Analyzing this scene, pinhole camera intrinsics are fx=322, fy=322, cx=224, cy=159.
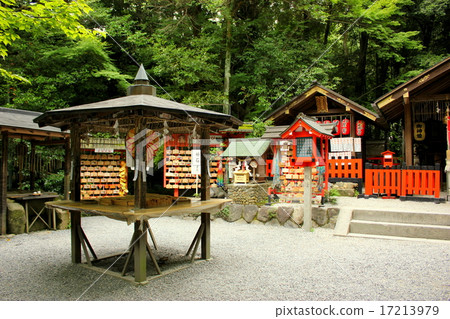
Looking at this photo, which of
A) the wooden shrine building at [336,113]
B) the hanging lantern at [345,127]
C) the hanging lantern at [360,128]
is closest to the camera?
the wooden shrine building at [336,113]

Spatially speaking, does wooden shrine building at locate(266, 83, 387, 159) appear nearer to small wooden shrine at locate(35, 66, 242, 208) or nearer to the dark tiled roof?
small wooden shrine at locate(35, 66, 242, 208)

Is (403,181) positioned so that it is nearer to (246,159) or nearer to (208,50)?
(246,159)

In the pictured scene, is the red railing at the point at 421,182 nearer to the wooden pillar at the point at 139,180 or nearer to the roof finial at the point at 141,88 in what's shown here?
the roof finial at the point at 141,88

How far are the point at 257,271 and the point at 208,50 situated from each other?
12.8 m

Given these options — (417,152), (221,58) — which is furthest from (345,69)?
(221,58)

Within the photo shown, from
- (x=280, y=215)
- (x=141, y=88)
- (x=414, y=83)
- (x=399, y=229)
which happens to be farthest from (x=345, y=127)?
(x=141, y=88)

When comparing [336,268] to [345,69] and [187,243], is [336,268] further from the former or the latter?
[345,69]

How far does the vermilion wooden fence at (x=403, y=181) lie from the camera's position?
10.1 metres

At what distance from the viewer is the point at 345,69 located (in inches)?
823

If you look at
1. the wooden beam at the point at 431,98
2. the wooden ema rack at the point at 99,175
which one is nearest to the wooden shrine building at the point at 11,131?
the wooden ema rack at the point at 99,175

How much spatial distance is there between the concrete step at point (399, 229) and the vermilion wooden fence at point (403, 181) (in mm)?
2809

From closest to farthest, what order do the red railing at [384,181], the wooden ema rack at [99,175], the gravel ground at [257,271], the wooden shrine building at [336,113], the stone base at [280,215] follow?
the gravel ground at [257,271] < the stone base at [280,215] < the red railing at [384,181] < the wooden ema rack at [99,175] < the wooden shrine building at [336,113]

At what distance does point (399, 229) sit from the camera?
7828 millimetres

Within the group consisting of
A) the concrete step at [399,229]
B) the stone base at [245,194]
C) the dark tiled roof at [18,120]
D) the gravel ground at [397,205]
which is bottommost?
the concrete step at [399,229]
